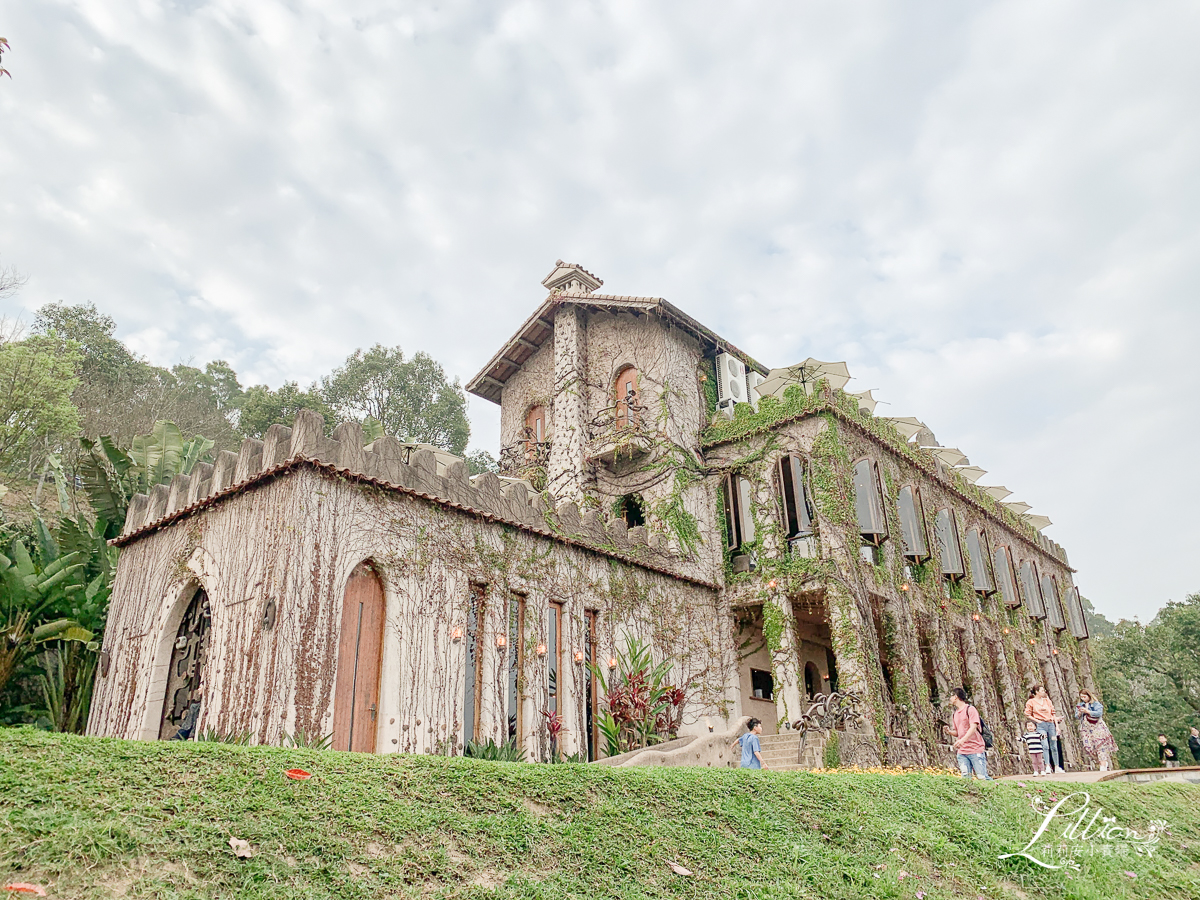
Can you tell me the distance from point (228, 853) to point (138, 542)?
407 inches

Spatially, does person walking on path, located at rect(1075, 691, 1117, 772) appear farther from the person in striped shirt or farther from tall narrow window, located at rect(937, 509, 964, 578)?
tall narrow window, located at rect(937, 509, 964, 578)

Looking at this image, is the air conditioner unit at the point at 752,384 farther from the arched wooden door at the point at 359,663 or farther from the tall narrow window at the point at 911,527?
the arched wooden door at the point at 359,663

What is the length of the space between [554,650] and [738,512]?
261 inches

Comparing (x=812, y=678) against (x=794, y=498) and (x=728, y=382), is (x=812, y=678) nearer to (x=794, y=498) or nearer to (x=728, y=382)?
(x=794, y=498)

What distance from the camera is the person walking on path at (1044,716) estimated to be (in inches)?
604

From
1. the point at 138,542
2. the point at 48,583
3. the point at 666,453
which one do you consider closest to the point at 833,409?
the point at 666,453

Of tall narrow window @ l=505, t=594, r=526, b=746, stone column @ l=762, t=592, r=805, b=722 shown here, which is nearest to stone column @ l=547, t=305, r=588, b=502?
stone column @ l=762, t=592, r=805, b=722

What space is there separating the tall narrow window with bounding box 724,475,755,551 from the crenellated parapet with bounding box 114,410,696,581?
153 inches

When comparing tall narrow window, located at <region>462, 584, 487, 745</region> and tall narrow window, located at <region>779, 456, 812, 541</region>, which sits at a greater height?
tall narrow window, located at <region>779, 456, 812, 541</region>

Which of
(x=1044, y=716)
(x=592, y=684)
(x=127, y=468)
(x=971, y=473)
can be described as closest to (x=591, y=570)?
(x=592, y=684)

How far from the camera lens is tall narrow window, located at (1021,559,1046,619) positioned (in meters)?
24.5

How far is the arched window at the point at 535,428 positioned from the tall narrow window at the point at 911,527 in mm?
8602

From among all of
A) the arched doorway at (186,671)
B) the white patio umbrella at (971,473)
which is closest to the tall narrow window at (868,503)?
the white patio umbrella at (971,473)

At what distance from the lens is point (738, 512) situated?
18.8 metres
